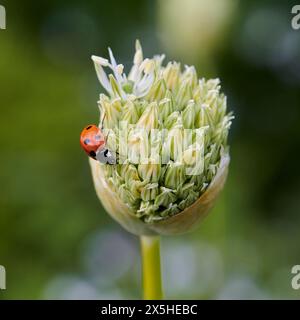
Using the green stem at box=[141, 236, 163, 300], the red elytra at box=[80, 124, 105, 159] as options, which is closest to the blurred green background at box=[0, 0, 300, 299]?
the green stem at box=[141, 236, 163, 300]

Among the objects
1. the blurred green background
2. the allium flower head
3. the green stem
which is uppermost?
the blurred green background

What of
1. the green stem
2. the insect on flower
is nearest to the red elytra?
the insect on flower

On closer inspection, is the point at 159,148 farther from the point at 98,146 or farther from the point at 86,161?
the point at 86,161

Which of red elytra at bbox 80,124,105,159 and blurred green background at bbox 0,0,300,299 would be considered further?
blurred green background at bbox 0,0,300,299

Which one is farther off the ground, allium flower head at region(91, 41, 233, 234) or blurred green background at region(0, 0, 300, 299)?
blurred green background at region(0, 0, 300, 299)

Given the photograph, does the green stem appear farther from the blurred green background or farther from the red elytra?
the blurred green background

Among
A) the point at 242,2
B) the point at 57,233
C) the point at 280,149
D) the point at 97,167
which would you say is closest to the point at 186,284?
the point at 57,233

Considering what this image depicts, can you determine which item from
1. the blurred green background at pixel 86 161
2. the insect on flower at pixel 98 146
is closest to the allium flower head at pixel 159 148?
the insect on flower at pixel 98 146
